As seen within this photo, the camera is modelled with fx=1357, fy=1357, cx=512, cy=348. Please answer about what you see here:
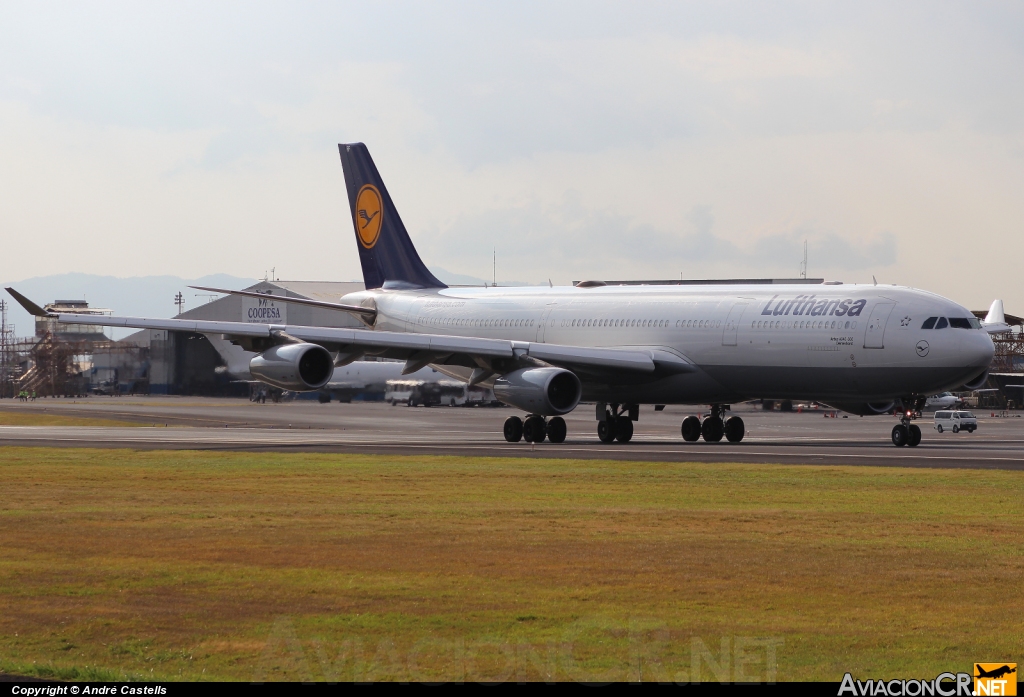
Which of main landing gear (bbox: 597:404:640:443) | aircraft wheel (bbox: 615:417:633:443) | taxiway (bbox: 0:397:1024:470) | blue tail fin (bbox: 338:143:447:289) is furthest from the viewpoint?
blue tail fin (bbox: 338:143:447:289)

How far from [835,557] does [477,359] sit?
2623 cm

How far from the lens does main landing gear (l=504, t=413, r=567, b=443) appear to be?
134 feet

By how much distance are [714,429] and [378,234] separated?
16.5 m

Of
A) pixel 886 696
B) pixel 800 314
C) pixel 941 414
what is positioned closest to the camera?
pixel 886 696

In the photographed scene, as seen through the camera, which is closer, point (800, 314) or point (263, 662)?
point (263, 662)

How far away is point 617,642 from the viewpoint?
10.9 metres

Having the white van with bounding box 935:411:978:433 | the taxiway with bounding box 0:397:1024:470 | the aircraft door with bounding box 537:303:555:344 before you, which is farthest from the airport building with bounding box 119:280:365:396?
the aircraft door with bounding box 537:303:555:344

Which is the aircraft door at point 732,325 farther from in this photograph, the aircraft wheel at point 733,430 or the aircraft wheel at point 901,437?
the aircraft wheel at point 901,437

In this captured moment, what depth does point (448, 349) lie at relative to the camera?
131 feet

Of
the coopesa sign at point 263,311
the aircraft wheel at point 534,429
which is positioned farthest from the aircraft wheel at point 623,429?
the coopesa sign at point 263,311

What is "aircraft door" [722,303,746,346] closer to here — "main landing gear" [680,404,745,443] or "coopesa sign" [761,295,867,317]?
"coopesa sign" [761,295,867,317]

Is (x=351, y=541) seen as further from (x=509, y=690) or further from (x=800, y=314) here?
(x=800, y=314)

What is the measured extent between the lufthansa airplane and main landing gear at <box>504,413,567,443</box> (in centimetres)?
4

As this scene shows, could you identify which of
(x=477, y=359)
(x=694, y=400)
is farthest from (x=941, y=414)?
(x=477, y=359)
